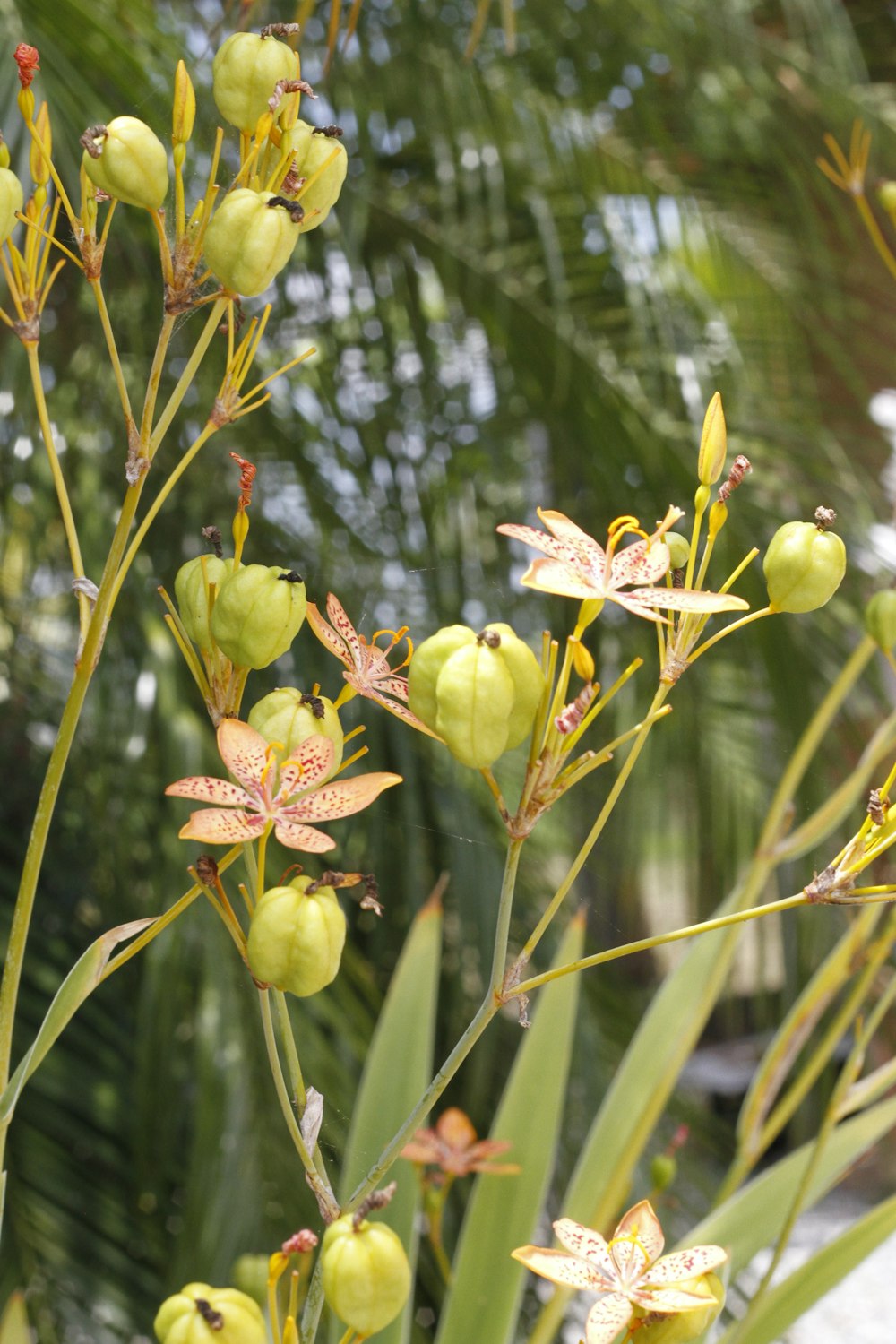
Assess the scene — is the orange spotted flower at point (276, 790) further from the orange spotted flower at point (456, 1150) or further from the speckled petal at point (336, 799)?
the orange spotted flower at point (456, 1150)

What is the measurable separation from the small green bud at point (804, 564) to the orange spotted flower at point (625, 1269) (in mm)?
86

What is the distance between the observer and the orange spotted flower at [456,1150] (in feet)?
0.90

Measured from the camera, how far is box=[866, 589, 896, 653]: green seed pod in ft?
0.79

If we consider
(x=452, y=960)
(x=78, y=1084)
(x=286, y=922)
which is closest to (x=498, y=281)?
(x=452, y=960)

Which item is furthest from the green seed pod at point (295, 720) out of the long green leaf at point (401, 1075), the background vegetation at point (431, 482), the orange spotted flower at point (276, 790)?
the background vegetation at point (431, 482)

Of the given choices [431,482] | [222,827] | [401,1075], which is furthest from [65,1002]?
[431,482]

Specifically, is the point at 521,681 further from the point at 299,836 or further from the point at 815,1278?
the point at 815,1278

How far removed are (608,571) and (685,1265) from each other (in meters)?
0.10

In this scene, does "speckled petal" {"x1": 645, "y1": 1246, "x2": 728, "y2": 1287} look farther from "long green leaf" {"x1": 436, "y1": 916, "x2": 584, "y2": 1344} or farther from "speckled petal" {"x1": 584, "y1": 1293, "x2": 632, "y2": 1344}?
"long green leaf" {"x1": 436, "y1": 916, "x2": 584, "y2": 1344}

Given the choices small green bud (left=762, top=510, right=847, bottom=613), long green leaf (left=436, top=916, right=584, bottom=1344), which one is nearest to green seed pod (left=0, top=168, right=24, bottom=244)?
small green bud (left=762, top=510, right=847, bottom=613)

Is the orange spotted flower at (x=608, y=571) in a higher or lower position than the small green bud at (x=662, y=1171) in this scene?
higher

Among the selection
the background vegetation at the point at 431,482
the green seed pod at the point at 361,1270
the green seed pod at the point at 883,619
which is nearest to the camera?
the green seed pod at the point at 361,1270

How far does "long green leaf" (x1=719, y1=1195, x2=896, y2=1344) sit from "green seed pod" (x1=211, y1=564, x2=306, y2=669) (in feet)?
0.65

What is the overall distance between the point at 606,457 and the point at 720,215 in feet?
1.03
